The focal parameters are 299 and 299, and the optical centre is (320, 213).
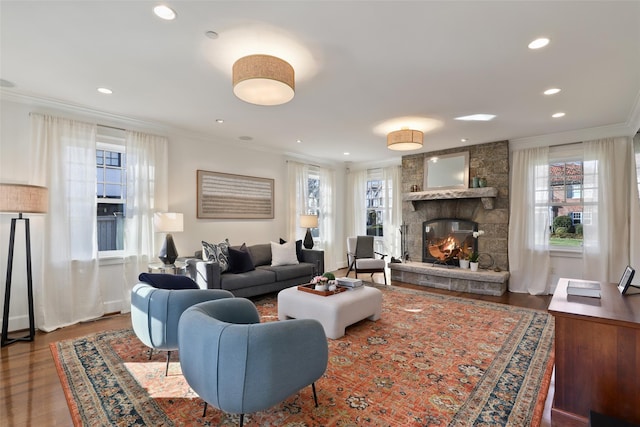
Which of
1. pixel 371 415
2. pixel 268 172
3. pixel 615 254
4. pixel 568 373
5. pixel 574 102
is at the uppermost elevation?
pixel 574 102

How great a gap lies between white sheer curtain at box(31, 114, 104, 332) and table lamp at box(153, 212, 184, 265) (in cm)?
75

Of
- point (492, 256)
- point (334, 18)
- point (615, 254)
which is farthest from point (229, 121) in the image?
point (615, 254)

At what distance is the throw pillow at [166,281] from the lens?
2738 millimetres

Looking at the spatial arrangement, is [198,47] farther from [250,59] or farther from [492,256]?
[492,256]

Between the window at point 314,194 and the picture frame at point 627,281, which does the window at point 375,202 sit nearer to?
the window at point 314,194

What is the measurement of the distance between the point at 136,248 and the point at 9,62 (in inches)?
94.4

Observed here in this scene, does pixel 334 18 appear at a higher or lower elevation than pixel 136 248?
→ higher

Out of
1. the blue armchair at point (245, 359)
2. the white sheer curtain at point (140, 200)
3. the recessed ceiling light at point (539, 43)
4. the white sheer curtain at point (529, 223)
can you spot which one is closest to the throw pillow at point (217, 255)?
the white sheer curtain at point (140, 200)

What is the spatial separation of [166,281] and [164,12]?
2.20 metres

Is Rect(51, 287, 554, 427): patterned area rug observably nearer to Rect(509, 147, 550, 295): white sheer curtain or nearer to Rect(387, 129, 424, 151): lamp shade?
Rect(509, 147, 550, 295): white sheer curtain

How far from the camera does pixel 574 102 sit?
3.53 m

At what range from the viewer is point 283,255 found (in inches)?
200

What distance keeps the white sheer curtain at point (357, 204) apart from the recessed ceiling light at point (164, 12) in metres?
5.80

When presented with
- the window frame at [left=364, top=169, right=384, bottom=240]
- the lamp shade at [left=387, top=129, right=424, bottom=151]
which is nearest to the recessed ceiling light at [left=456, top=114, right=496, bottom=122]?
A: the lamp shade at [left=387, top=129, right=424, bottom=151]
